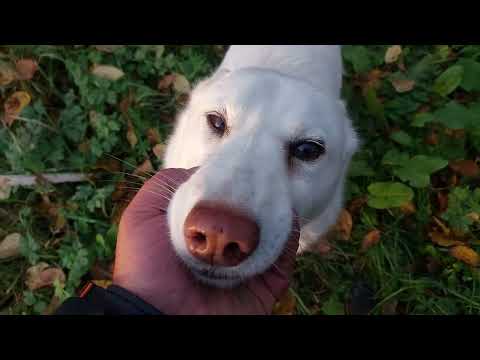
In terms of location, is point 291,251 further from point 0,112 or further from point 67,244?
point 0,112

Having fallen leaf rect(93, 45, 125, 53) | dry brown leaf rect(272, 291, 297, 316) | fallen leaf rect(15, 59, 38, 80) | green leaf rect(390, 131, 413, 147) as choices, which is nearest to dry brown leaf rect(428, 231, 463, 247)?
green leaf rect(390, 131, 413, 147)

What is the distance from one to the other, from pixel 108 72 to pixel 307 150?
264 centimetres

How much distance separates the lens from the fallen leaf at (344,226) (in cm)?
376

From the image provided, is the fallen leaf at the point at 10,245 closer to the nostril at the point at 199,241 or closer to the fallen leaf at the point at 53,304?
the fallen leaf at the point at 53,304

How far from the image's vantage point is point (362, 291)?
Result: 11.7 feet

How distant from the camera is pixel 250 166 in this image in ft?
6.13

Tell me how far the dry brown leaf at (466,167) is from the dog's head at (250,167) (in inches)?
68.6

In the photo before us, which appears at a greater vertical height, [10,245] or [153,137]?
[153,137]

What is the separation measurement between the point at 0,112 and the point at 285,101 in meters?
3.13

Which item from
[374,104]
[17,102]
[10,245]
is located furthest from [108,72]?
[374,104]

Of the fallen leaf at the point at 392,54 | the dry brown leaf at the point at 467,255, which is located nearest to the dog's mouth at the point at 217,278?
Answer: the dry brown leaf at the point at 467,255

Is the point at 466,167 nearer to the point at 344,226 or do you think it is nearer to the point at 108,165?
the point at 344,226

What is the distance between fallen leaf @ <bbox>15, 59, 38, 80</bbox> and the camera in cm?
381
